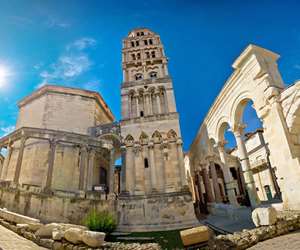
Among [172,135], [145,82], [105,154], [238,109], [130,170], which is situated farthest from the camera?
[105,154]

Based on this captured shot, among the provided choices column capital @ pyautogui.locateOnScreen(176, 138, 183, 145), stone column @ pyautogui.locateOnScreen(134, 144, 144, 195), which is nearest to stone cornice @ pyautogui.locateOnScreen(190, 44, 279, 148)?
column capital @ pyautogui.locateOnScreen(176, 138, 183, 145)

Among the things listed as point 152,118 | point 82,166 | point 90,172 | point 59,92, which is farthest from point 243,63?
point 59,92

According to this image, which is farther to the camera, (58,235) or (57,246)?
(58,235)

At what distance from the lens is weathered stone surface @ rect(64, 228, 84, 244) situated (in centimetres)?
570

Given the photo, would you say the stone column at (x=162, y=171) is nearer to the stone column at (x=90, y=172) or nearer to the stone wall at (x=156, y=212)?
the stone wall at (x=156, y=212)

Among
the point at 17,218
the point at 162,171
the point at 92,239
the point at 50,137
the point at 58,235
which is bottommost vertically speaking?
the point at 92,239

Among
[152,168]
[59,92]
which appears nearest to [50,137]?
[59,92]

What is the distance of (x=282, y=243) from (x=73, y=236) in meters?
6.18

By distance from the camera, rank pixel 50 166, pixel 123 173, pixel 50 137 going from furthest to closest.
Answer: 1. pixel 123 173
2. pixel 50 137
3. pixel 50 166

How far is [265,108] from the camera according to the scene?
957 centimetres

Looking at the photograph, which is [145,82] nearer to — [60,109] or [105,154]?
[105,154]

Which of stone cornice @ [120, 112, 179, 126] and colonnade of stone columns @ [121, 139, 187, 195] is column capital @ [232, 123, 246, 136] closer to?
colonnade of stone columns @ [121, 139, 187, 195]

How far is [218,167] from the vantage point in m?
25.4

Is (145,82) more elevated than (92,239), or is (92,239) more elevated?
(145,82)
